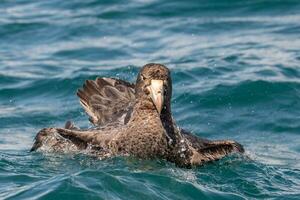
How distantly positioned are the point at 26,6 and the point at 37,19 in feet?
4.07

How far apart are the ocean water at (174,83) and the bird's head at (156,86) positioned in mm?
587

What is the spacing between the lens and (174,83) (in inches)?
559

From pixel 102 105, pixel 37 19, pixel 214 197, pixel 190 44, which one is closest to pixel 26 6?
pixel 37 19

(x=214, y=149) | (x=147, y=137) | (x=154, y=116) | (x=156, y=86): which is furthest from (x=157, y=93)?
(x=214, y=149)

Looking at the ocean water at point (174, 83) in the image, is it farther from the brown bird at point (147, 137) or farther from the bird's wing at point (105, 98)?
the bird's wing at point (105, 98)

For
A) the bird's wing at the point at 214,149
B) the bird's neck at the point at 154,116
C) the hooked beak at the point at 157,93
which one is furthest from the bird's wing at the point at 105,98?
the hooked beak at the point at 157,93

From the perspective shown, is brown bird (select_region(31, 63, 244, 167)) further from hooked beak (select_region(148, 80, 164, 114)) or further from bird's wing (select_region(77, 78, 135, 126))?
bird's wing (select_region(77, 78, 135, 126))

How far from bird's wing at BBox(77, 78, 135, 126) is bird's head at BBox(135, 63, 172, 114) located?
1656mm

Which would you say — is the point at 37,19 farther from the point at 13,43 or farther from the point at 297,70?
the point at 297,70

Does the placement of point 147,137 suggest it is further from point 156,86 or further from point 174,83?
point 174,83

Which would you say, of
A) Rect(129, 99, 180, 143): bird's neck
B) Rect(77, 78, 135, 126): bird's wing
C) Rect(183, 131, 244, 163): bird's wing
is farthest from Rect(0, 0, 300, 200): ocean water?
Rect(77, 78, 135, 126): bird's wing

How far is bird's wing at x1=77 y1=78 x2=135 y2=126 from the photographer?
1128 cm

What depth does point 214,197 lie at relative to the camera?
891 cm

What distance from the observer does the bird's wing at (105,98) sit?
11.3 m
